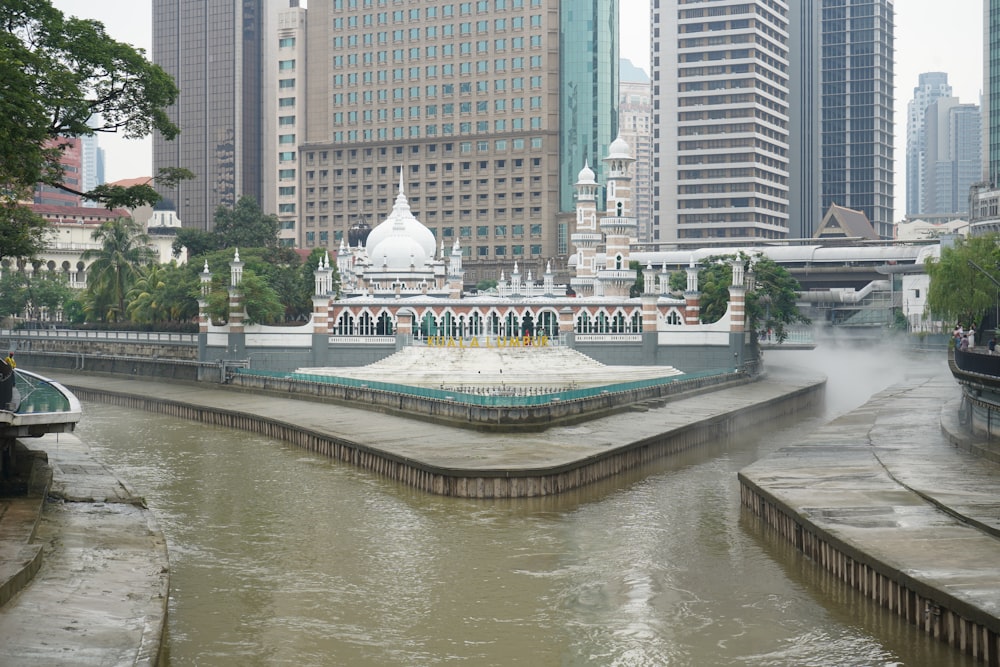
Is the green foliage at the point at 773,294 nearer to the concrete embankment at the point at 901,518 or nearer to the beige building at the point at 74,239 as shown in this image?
the concrete embankment at the point at 901,518

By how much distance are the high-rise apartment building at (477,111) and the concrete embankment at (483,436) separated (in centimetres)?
10060

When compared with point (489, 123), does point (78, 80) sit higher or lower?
lower

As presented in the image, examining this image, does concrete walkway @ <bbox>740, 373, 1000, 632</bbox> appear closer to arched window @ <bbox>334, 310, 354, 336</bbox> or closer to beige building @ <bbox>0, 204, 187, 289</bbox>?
arched window @ <bbox>334, 310, 354, 336</bbox>

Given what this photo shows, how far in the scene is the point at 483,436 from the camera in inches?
2149

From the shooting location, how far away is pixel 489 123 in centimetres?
18850

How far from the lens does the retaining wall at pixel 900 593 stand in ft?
80.4

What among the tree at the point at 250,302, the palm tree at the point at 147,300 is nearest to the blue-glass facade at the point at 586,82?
the palm tree at the point at 147,300

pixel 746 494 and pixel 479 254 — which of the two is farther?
pixel 479 254

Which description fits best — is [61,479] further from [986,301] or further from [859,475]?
[986,301]

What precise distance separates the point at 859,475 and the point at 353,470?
2109cm

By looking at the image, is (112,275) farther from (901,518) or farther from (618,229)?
(901,518)

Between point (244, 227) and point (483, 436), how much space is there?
96793 mm

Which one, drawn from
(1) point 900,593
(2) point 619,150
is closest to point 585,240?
(2) point 619,150

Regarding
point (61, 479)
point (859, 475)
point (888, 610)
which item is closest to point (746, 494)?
point (859, 475)
